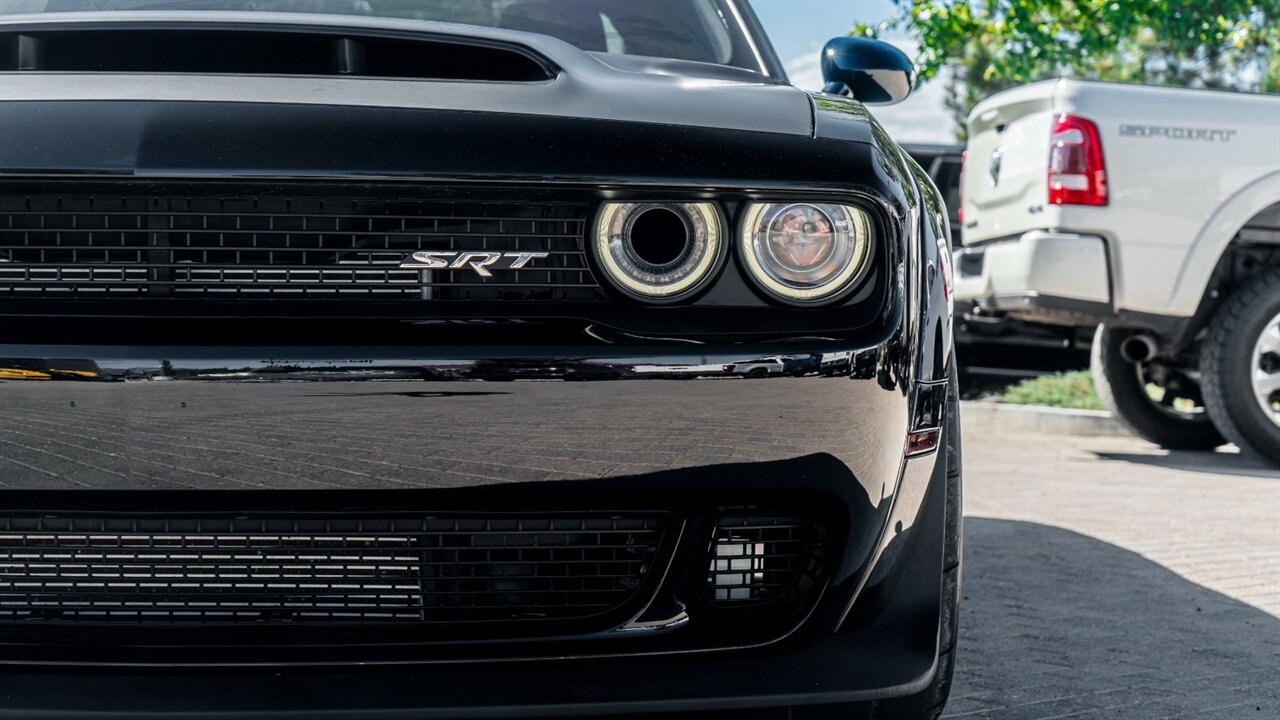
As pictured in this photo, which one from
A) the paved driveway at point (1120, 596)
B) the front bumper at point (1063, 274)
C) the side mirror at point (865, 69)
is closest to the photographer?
the paved driveway at point (1120, 596)

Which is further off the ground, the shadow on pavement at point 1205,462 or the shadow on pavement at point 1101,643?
the shadow on pavement at point 1101,643

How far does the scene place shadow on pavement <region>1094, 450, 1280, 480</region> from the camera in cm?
673

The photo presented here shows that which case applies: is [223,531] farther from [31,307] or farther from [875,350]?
[875,350]

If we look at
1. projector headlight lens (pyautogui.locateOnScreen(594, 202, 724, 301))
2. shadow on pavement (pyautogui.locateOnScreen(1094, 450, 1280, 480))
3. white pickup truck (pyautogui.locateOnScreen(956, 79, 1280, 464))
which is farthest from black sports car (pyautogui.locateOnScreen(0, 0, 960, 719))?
shadow on pavement (pyautogui.locateOnScreen(1094, 450, 1280, 480))

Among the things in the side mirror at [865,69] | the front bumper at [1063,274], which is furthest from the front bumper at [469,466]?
the front bumper at [1063,274]

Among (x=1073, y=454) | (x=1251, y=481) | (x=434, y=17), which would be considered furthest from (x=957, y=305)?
(x=434, y=17)

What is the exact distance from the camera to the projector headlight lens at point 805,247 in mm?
1746

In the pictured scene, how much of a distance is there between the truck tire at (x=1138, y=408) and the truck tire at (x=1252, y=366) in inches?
34.7

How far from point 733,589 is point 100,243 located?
33.7 inches

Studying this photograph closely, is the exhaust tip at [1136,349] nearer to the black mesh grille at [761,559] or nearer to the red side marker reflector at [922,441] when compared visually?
the red side marker reflector at [922,441]

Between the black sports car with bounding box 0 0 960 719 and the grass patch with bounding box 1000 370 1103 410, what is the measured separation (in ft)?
25.3

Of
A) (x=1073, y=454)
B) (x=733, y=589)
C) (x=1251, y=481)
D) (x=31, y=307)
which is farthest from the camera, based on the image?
(x=1073, y=454)

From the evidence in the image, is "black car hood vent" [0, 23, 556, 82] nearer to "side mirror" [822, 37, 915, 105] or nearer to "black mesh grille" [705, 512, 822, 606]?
"black mesh grille" [705, 512, 822, 606]

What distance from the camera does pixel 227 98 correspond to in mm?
1729
